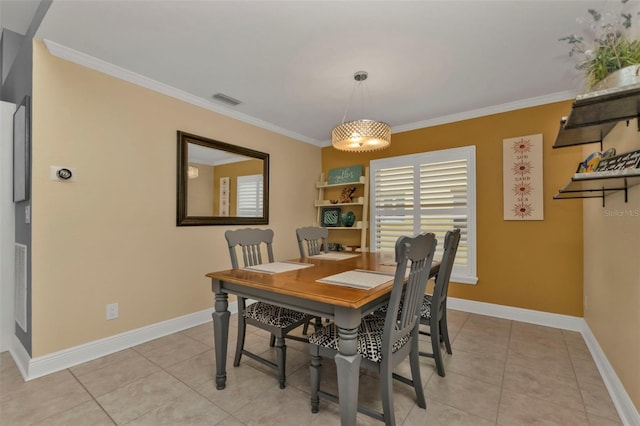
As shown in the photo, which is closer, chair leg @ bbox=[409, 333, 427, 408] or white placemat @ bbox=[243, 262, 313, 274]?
chair leg @ bbox=[409, 333, 427, 408]

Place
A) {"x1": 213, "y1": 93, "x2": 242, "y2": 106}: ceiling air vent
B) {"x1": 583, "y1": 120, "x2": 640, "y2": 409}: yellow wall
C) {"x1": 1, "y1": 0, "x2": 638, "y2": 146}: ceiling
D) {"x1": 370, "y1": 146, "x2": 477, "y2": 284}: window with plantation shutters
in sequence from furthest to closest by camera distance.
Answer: {"x1": 370, "y1": 146, "x2": 477, "y2": 284}: window with plantation shutters, {"x1": 213, "y1": 93, "x2": 242, "y2": 106}: ceiling air vent, {"x1": 1, "y1": 0, "x2": 638, "y2": 146}: ceiling, {"x1": 583, "y1": 120, "x2": 640, "y2": 409}: yellow wall

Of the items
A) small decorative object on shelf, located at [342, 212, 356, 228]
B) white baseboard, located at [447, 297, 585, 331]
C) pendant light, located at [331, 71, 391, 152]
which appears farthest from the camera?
small decorative object on shelf, located at [342, 212, 356, 228]

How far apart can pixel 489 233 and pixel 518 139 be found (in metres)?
1.08

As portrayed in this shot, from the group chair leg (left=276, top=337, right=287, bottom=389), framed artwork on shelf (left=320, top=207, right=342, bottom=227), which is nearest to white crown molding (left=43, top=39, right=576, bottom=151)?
framed artwork on shelf (left=320, top=207, right=342, bottom=227)

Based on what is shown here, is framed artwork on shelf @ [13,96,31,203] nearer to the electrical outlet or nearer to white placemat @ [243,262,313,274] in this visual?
the electrical outlet

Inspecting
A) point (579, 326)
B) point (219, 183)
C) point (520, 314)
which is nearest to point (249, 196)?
point (219, 183)

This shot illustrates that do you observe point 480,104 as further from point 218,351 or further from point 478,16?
point 218,351

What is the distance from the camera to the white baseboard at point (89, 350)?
6.83ft

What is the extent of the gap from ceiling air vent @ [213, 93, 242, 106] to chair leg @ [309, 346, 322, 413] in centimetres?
261

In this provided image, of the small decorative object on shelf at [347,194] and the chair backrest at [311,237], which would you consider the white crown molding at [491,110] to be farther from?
the chair backrest at [311,237]

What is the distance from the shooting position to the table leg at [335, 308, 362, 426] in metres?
1.35

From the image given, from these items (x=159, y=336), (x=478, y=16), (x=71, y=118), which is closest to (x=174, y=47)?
(x=71, y=118)

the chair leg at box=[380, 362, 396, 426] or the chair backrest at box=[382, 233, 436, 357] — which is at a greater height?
the chair backrest at box=[382, 233, 436, 357]

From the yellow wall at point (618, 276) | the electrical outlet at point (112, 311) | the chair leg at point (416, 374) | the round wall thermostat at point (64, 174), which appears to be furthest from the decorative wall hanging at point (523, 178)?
the round wall thermostat at point (64, 174)
